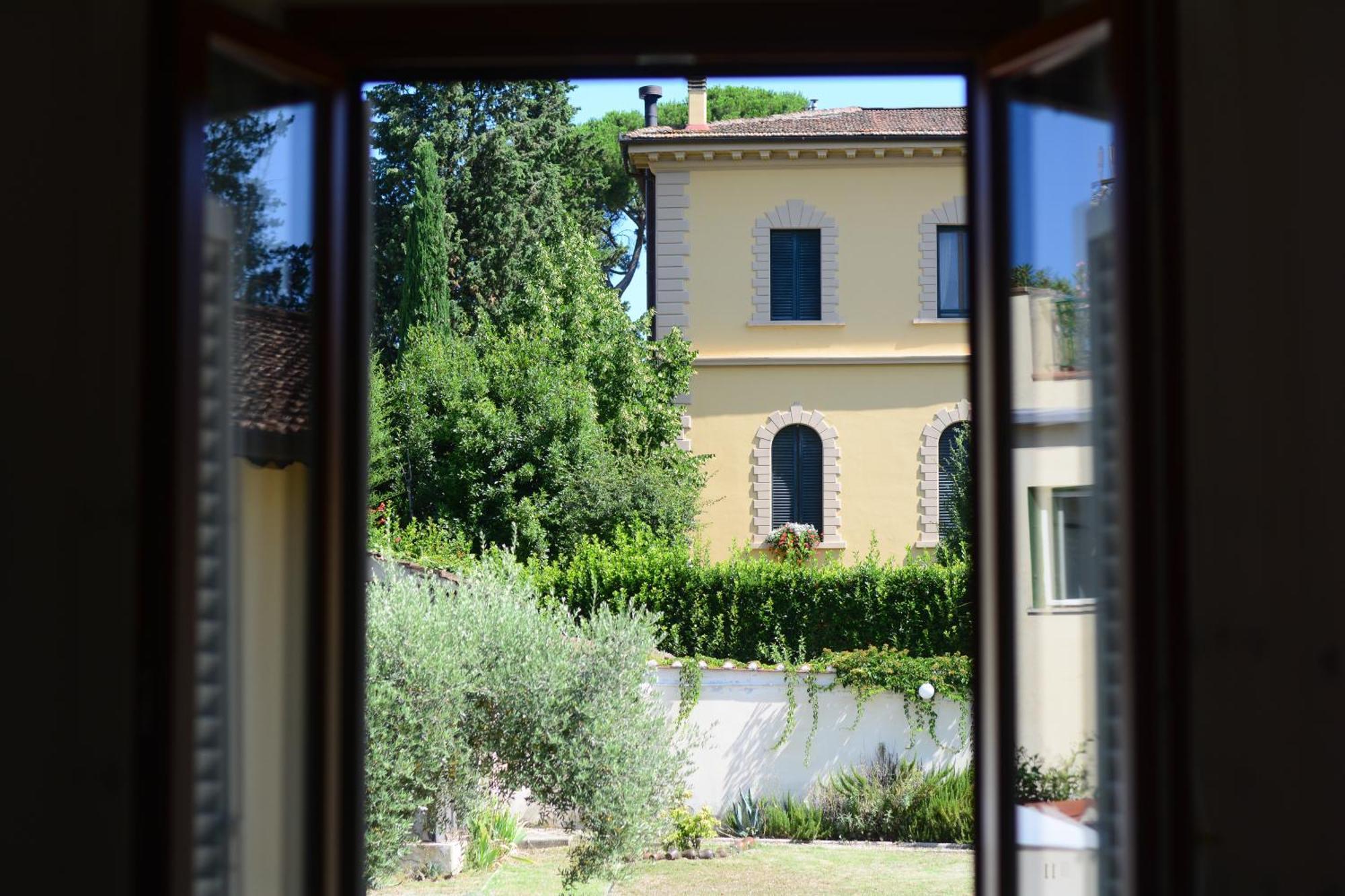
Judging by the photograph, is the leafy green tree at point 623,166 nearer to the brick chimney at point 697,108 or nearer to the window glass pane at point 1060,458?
the brick chimney at point 697,108

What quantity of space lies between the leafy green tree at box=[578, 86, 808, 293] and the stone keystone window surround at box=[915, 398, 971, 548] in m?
7.53

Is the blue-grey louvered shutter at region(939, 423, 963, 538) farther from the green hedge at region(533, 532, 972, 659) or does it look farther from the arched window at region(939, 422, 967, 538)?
the green hedge at region(533, 532, 972, 659)

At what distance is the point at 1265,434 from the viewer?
6.17 ft

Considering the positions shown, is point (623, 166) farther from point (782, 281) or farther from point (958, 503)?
point (958, 503)

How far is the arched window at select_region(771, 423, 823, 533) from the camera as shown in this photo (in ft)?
53.5

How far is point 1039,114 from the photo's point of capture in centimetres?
210

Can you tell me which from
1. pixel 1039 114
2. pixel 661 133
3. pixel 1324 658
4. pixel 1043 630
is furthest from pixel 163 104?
pixel 661 133

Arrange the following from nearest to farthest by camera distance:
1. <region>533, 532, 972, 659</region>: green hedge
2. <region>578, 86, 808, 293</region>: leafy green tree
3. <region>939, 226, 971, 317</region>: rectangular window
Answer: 1. <region>533, 532, 972, 659</region>: green hedge
2. <region>939, 226, 971, 317</region>: rectangular window
3. <region>578, 86, 808, 293</region>: leafy green tree

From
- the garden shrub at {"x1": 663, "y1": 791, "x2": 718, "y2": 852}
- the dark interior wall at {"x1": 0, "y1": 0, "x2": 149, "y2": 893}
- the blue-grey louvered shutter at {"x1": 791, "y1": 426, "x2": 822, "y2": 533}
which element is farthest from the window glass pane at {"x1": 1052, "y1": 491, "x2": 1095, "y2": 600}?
the blue-grey louvered shutter at {"x1": 791, "y1": 426, "x2": 822, "y2": 533}

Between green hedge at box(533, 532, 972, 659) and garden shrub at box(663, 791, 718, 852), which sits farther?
green hedge at box(533, 532, 972, 659)

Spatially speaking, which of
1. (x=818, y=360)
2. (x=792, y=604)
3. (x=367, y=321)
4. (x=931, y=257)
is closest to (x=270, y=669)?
(x=367, y=321)

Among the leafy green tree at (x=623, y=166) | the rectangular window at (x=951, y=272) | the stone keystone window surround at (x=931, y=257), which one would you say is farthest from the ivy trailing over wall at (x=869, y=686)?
the leafy green tree at (x=623, y=166)

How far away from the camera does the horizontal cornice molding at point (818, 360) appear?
16391mm

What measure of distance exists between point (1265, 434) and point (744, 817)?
373 inches
